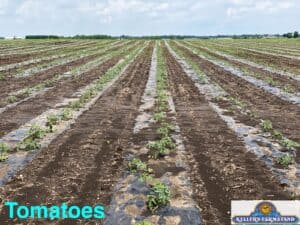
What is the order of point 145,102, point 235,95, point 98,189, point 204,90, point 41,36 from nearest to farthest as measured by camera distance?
point 98,189 < point 145,102 < point 235,95 < point 204,90 < point 41,36

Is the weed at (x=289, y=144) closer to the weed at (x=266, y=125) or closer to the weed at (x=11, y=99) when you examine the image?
the weed at (x=266, y=125)

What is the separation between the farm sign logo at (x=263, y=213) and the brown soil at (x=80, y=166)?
82.3 inches

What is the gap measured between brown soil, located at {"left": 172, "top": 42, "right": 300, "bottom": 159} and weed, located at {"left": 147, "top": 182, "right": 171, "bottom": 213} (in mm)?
3756

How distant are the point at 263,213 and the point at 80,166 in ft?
12.9

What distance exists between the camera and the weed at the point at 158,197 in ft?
21.6

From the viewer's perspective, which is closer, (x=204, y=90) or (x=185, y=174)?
(x=185, y=174)

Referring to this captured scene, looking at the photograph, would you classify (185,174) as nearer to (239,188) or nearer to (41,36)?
(239,188)

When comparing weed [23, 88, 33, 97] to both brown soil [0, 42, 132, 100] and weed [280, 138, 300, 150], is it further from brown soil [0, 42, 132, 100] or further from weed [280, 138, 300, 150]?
weed [280, 138, 300, 150]

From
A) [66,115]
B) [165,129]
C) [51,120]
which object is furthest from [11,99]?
[165,129]

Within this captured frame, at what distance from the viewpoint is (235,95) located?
17.1 m

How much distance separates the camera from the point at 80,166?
8.41 meters

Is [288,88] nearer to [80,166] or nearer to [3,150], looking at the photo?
[80,166]

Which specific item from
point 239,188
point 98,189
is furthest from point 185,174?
point 98,189

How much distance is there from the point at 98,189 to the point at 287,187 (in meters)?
3.32
